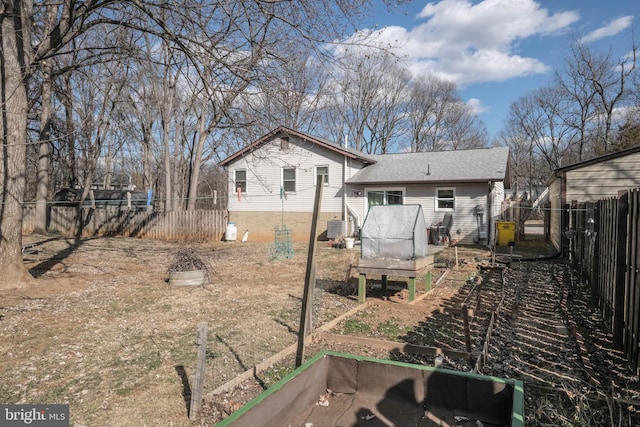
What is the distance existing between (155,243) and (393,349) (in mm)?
15383

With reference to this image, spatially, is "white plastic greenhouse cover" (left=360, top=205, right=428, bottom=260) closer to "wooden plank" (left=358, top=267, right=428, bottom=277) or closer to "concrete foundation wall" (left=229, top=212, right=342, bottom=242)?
"wooden plank" (left=358, top=267, right=428, bottom=277)

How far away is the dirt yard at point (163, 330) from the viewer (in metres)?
3.87

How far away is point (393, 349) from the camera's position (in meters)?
5.22

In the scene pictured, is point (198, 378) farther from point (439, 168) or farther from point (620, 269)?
point (439, 168)

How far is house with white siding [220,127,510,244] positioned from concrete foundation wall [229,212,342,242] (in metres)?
0.05

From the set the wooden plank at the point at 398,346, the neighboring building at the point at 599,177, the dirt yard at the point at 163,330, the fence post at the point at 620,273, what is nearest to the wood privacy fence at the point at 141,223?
the dirt yard at the point at 163,330

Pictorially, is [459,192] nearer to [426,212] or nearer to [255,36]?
[426,212]

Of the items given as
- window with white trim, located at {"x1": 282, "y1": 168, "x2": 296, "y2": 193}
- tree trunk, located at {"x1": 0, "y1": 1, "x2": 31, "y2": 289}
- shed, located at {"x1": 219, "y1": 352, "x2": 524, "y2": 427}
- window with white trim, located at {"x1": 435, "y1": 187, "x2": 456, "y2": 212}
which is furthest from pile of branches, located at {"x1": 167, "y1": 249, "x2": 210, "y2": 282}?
window with white trim, located at {"x1": 435, "y1": 187, "x2": 456, "y2": 212}

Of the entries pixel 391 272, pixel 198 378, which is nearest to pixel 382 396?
pixel 198 378

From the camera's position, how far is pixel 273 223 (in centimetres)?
2106

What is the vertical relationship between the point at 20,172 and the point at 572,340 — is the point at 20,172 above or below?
above

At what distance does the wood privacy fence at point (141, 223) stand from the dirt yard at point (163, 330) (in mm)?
8222

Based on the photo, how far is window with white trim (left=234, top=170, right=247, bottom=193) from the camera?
21.9 metres

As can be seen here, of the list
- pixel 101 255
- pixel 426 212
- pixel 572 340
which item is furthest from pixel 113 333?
pixel 426 212
